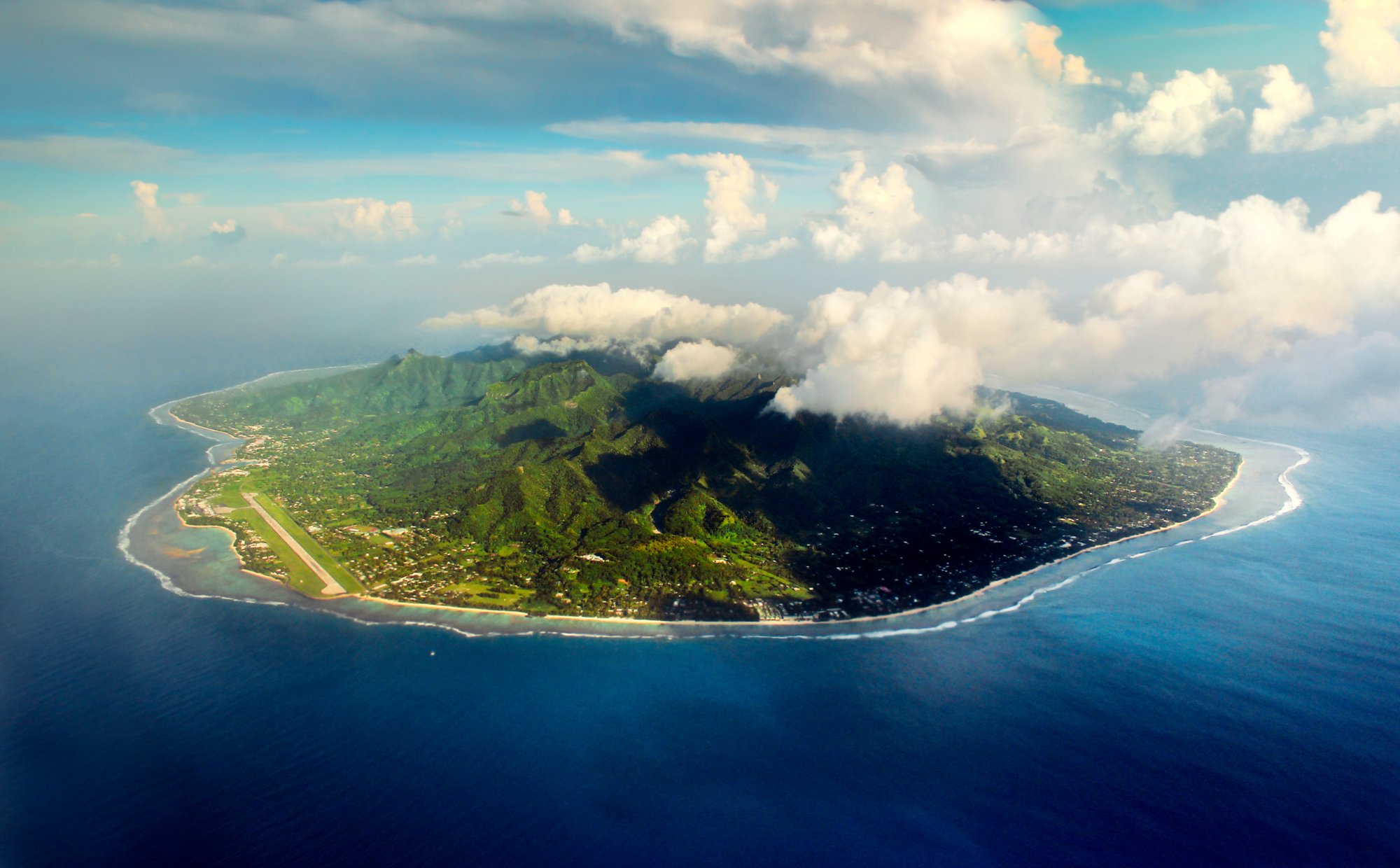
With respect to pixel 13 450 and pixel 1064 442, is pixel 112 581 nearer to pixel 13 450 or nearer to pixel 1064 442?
pixel 13 450

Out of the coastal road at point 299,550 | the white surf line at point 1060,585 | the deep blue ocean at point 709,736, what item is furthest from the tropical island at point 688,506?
the deep blue ocean at point 709,736

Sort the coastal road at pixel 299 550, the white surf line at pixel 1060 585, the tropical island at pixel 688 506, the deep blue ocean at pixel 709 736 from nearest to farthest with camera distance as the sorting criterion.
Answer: the deep blue ocean at pixel 709 736 < the white surf line at pixel 1060 585 < the coastal road at pixel 299 550 < the tropical island at pixel 688 506

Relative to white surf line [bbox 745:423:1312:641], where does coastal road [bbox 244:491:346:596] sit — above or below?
below

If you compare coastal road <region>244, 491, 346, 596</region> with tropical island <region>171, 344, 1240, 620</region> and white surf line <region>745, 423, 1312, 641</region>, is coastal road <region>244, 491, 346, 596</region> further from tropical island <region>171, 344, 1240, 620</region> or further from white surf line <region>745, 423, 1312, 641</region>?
white surf line <region>745, 423, 1312, 641</region>

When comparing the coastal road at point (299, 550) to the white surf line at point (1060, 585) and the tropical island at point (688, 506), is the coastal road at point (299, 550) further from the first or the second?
the white surf line at point (1060, 585)

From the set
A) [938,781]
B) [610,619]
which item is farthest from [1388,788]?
[610,619]

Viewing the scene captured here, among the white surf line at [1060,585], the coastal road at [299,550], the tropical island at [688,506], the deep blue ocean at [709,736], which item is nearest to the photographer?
the deep blue ocean at [709,736]

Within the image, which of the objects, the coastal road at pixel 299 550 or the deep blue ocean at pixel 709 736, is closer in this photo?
the deep blue ocean at pixel 709 736

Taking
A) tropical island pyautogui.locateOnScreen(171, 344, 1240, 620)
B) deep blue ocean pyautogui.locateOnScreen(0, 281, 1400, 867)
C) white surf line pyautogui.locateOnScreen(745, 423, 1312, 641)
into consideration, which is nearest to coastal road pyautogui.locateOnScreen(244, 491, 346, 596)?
tropical island pyautogui.locateOnScreen(171, 344, 1240, 620)
